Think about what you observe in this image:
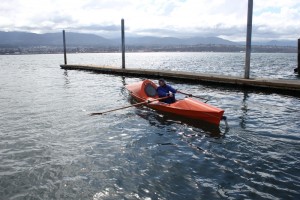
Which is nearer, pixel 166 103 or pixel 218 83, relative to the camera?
pixel 166 103

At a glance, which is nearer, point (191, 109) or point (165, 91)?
point (191, 109)

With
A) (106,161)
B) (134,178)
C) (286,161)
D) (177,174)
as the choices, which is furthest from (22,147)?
(286,161)

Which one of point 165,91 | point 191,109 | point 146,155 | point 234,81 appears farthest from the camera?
point 234,81

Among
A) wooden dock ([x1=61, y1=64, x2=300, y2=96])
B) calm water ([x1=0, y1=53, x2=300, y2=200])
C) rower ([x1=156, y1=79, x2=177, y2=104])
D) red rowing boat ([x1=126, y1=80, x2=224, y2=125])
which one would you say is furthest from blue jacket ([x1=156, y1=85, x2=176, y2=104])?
wooden dock ([x1=61, y1=64, x2=300, y2=96])

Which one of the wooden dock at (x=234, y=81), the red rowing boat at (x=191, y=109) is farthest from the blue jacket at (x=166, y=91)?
the wooden dock at (x=234, y=81)

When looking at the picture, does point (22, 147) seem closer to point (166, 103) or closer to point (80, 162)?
point (80, 162)

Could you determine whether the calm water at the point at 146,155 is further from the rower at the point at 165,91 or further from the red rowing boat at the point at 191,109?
the rower at the point at 165,91

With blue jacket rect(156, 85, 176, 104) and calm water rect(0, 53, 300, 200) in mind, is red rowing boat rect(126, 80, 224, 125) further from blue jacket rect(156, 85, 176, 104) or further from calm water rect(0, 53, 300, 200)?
blue jacket rect(156, 85, 176, 104)

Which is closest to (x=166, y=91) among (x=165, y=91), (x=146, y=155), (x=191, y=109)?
(x=165, y=91)

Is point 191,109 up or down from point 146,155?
up

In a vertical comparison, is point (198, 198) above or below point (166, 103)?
below

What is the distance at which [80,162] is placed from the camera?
8867 mm

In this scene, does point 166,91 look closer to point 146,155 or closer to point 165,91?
point 165,91

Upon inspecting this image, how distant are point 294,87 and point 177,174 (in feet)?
51.2
